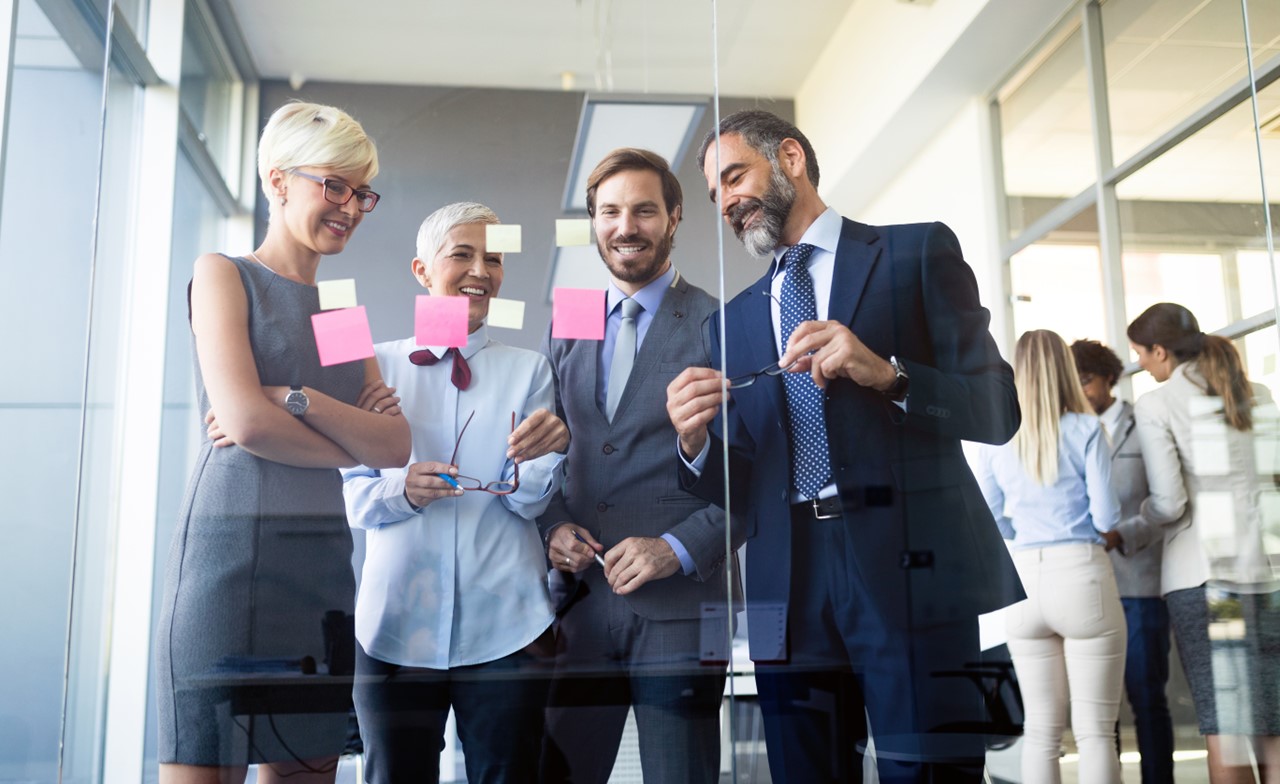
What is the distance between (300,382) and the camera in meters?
2.29

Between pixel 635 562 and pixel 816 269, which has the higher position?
pixel 816 269

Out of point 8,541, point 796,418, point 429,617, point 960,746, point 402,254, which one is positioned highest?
point 402,254

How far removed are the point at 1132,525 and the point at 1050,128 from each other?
3.49ft

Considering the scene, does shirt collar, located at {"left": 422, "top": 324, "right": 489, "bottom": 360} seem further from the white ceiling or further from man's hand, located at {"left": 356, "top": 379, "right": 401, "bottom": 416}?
the white ceiling

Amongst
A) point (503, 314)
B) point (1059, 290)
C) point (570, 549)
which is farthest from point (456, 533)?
point (1059, 290)

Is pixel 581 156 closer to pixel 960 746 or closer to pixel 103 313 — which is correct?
pixel 103 313

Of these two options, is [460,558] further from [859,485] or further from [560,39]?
[560,39]

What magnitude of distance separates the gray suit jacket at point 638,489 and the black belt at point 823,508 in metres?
0.16

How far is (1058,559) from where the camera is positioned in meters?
2.55

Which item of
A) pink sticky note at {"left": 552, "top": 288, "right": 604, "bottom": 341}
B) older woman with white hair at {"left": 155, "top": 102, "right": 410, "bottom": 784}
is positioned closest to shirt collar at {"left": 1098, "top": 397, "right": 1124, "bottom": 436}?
pink sticky note at {"left": 552, "top": 288, "right": 604, "bottom": 341}

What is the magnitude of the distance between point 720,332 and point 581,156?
54 cm

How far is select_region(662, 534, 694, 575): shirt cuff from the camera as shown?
2.39 m

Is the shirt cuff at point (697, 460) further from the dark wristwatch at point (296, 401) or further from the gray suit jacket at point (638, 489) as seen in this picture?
the dark wristwatch at point (296, 401)

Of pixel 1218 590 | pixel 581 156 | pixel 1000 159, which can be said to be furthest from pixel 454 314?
pixel 1218 590
